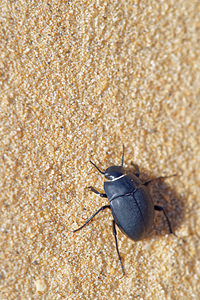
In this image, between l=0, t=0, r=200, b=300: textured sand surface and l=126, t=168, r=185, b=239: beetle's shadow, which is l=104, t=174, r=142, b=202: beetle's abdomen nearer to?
l=0, t=0, r=200, b=300: textured sand surface

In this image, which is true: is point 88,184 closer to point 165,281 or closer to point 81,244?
point 81,244

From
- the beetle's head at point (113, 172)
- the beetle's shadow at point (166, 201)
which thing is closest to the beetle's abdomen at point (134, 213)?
the beetle's head at point (113, 172)

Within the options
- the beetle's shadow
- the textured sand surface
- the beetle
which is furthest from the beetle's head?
the beetle's shadow

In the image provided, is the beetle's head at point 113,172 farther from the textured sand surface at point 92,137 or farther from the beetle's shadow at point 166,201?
the beetle's shadow at point 166,201

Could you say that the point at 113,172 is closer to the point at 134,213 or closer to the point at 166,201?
the point at 134,213

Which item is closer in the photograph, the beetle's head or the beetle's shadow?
the beetle's head

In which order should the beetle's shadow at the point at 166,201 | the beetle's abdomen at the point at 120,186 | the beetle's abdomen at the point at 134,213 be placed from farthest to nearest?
the beetle's shadow at the point at 166,201
the beetle's abdomen at the point at 120,186
the beetle's abdomen at the point at 134,213
